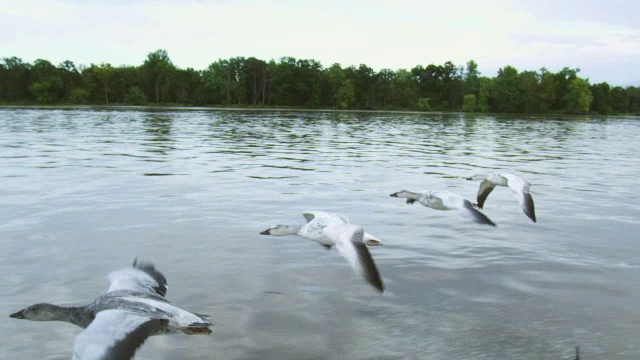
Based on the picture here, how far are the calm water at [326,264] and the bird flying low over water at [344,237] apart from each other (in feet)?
2.59

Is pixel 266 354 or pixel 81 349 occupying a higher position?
pixel 81 349

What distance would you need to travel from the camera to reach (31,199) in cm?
1421

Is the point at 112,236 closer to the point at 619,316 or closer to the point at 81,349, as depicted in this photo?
the point at 81,349

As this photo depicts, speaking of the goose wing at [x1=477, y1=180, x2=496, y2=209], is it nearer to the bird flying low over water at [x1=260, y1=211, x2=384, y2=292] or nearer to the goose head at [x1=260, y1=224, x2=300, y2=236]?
the bird flying low over water at [x1=260, y1=211, x2=384, y2=292]

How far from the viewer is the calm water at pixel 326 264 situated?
254 inches

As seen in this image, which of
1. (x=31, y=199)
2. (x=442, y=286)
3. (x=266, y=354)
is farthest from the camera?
(x=31, y=199)

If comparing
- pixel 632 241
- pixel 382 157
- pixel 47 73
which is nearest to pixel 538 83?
pixel 47 73

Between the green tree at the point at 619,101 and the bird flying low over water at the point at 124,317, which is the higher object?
the green tree at the point at 619,101

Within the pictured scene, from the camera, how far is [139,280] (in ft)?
21.4

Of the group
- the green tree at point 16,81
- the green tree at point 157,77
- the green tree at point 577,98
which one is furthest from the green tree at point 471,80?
the green tree at point 16,81

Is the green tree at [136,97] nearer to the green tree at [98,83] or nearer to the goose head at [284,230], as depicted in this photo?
the green tree at [98,83]

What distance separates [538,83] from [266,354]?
586 feet


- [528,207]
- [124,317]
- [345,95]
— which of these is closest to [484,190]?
[528,207]

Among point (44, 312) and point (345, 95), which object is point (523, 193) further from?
point (345, 95)
